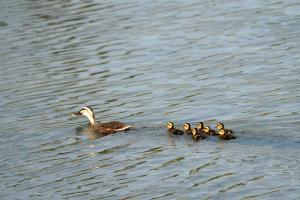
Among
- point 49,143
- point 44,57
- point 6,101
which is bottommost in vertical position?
point 49,143

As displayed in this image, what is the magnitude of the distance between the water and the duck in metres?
0.19

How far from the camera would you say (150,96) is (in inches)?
844

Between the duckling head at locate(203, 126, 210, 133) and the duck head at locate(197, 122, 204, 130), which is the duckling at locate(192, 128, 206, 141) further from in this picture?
the duck head at locate(197, 122, 204, 130)

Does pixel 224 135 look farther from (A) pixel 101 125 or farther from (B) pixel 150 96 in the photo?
(B) pixel 150 96

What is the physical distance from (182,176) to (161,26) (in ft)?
46.2

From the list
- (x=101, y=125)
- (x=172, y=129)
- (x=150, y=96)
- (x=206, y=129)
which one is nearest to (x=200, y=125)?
(x=206, y=129)

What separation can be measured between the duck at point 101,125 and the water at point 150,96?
0.63 ft

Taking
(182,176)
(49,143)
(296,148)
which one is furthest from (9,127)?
(296,148)

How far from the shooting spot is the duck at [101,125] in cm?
1872

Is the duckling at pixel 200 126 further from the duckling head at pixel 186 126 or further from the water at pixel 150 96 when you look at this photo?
the water at pixel 150 96

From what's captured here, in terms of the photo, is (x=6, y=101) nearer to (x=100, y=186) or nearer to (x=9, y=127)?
(x=9, y=127)

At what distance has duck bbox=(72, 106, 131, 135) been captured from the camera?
61.4 feet

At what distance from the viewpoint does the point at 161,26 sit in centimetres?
2912

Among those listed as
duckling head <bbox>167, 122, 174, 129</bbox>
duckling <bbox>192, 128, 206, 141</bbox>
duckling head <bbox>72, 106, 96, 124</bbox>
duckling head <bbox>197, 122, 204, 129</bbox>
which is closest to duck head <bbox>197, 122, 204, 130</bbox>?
duckling head <bbox>197, 122, 204, 129</bbox>
